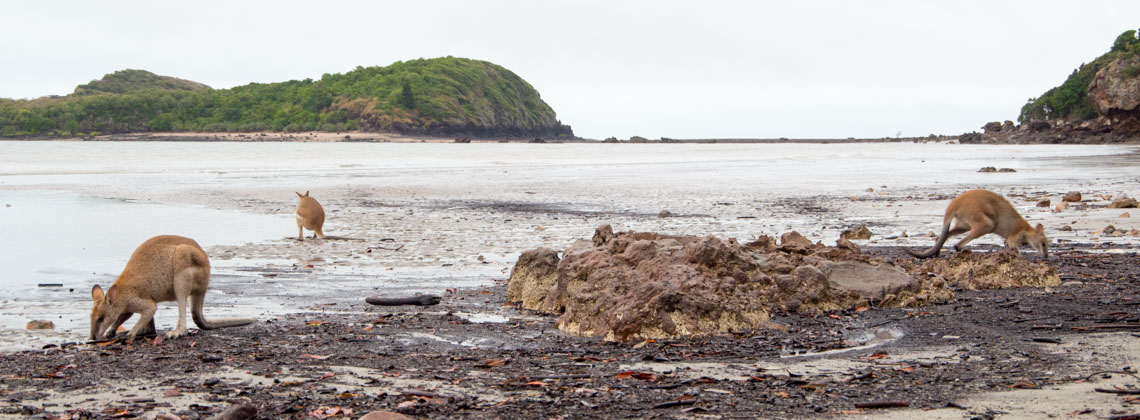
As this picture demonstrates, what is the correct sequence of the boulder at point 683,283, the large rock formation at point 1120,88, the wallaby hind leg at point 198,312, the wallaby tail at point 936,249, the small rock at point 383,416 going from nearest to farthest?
1. the small rock at point 383,416
2. the boulder at point 683,283
3. the wallaby hind leg at point 198,312
4. the wallaby tail at point 936,249
5. the large rock formation at point 1120,88

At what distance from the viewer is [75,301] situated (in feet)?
27.3

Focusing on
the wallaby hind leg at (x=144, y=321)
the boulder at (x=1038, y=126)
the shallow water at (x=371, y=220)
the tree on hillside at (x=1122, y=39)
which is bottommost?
the shallow water at (x=371, y=220)

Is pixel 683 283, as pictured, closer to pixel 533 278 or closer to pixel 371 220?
pixel 533 278

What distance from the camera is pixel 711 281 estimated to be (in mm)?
7113

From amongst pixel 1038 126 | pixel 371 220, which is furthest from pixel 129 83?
pixel 371 220

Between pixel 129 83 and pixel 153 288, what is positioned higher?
pixel 129 83

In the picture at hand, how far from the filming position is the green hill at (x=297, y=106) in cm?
12638

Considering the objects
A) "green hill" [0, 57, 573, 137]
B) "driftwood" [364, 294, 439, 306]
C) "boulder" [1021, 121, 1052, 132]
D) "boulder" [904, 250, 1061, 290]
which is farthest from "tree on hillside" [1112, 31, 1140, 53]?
"driftwood" [364, 294, 439, 306]

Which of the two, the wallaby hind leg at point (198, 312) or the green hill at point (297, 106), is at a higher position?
the green hill at point (297, 106)

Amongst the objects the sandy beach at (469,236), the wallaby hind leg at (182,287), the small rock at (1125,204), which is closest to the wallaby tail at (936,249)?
the sandy beach at (469,236)

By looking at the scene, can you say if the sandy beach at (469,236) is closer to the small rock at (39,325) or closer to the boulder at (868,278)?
the small rock at (39,325)

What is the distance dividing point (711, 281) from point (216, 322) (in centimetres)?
382

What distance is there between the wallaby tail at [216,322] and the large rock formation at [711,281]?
2.44 metres

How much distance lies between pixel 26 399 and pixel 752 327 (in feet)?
15.3
